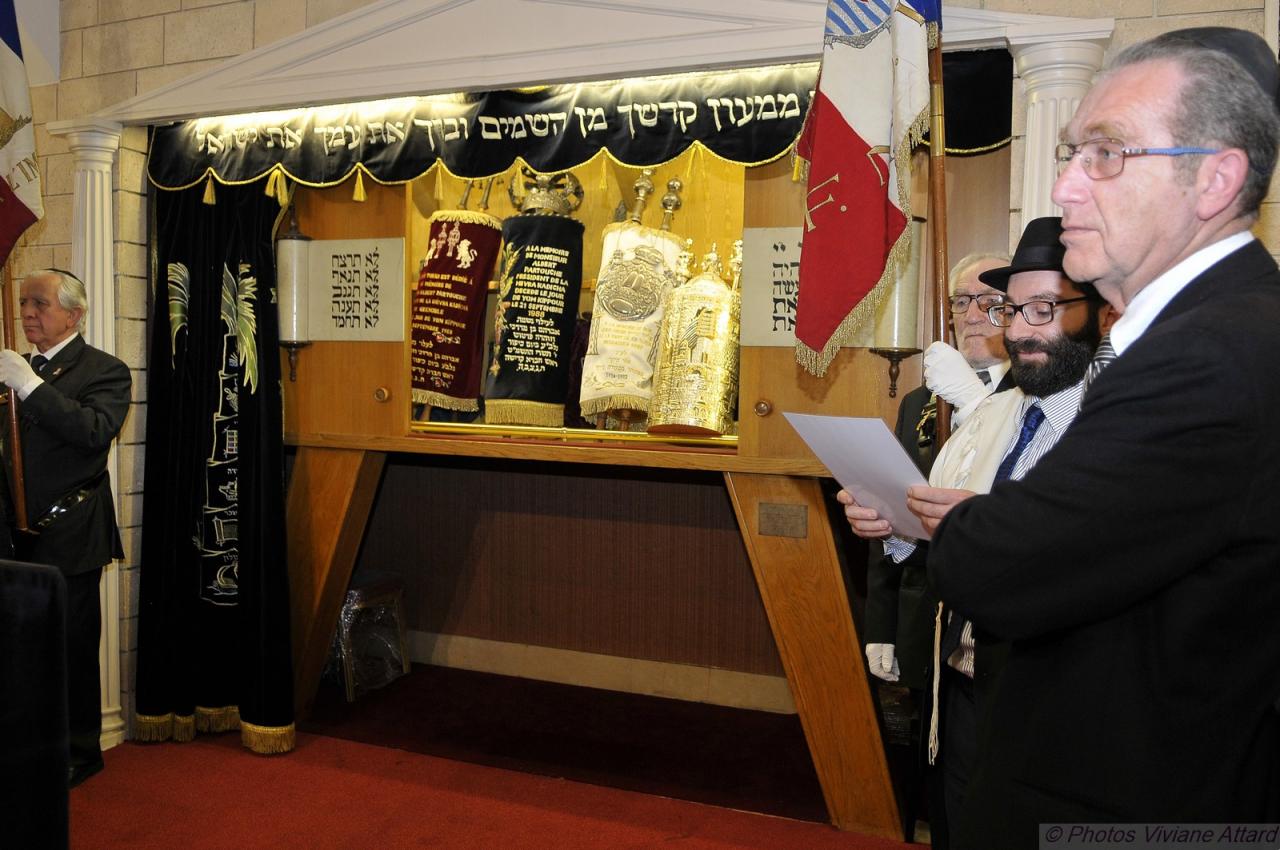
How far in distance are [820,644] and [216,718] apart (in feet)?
7.21

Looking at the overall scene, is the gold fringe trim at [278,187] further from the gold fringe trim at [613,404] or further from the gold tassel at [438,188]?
the gold fringe trim at [613,404]

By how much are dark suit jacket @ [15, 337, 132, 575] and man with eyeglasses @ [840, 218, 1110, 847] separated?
2.57 m

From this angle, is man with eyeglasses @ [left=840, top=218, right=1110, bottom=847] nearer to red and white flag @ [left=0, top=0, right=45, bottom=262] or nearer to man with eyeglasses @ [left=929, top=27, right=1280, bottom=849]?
man with eyeglasses @ [left=929, top=27, right=1280, bottom=849]

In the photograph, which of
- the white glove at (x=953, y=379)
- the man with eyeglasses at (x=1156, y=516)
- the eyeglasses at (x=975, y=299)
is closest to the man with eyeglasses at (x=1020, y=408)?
the white glove at (x=953, y=379)

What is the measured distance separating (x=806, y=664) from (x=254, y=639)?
1903 millimetres

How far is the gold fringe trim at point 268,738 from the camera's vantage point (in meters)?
3.62

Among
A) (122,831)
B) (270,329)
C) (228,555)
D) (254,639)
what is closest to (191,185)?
(270,329)

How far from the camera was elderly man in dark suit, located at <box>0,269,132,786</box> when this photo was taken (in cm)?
328

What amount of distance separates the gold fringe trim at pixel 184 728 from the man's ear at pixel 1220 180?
12.1ft

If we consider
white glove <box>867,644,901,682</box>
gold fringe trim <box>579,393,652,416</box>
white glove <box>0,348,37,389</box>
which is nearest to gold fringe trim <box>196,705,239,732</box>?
white glove <box>0,348,37,389</box>

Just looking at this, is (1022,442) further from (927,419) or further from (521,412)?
(521,412)

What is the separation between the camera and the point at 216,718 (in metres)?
3.76

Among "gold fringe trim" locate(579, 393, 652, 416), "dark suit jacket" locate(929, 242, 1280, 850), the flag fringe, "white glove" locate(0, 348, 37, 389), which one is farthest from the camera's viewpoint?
"gold fringe trim" locate(579, 393, 652, 416)

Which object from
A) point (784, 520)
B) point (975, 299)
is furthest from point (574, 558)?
point (975, 299)
